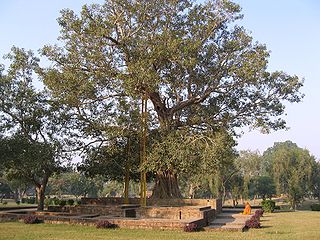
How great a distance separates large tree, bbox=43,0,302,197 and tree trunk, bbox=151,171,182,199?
0.07 m

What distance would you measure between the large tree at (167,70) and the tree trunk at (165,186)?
74 mm

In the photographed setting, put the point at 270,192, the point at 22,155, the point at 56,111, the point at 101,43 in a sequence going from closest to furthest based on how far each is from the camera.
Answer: the point at 101,43 < the point at 22,155 < the point at 56,111 < the point at 270,192

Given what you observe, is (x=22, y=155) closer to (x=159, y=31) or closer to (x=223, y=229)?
(x=159, y=31)

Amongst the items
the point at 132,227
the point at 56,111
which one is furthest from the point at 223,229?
the point at 56,111

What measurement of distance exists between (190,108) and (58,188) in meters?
52.0

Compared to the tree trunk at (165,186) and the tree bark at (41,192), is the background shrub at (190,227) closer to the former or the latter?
the tree trunk at (165,186)

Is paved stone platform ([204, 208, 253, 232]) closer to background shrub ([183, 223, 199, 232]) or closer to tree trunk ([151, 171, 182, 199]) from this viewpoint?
background shrub ([183, 223, 199, 232])

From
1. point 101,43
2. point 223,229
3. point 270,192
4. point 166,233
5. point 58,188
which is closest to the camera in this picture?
point 166,233

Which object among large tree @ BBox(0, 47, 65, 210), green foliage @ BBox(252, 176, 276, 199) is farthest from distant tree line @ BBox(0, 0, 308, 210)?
green foliage @ BBox(252, 176, 276, 199)

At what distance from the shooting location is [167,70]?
1100 inches

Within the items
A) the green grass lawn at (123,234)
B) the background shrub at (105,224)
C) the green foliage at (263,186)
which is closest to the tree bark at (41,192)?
the green grass lawn at (123,234)

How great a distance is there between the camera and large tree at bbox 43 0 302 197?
25.3m

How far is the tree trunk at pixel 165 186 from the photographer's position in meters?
29.3

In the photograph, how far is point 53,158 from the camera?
28156mm
